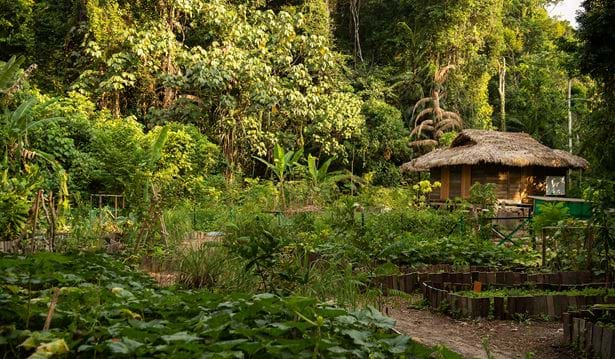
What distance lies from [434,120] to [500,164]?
6140 mm

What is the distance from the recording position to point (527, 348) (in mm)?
5008

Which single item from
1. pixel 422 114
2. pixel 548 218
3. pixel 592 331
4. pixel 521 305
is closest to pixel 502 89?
pixel 422 114

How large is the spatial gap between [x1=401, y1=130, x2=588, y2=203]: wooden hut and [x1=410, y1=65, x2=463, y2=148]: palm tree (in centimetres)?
308

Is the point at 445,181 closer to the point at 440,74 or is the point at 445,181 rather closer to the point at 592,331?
the point at 440,74

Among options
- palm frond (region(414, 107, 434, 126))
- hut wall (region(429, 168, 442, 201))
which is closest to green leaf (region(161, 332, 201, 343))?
hut wall (region(429, 168, 442, 201))

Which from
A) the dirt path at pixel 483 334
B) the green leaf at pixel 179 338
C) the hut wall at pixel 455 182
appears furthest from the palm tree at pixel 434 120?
the green leaf at pixel 179 338

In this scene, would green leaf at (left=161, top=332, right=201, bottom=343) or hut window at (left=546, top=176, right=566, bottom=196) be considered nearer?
green leaf at (left=161, top=332, right=201, bottom=343)

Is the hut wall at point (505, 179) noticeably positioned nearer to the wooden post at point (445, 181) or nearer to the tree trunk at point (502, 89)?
the wooden post at point (445, 181)

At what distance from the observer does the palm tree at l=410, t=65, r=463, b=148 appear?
2564 cm

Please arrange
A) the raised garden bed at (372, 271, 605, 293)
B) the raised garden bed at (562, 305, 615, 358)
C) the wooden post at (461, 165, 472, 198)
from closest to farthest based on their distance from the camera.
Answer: the raised garden bed at (562, 305, 615, 358) < the raised garden bed at (372, 271, 605, 293) < the wooden post at (461, 165, 472, 198)

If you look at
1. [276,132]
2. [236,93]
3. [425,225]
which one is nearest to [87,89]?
[236,93]

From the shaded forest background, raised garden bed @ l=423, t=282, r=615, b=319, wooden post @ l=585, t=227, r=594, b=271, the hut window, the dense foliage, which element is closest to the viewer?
the dense foliage

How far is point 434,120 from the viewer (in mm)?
26141

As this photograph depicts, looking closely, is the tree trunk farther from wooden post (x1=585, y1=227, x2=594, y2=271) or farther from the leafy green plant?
wooden post (x1=585, y1=227, x2=594, y2=271)
